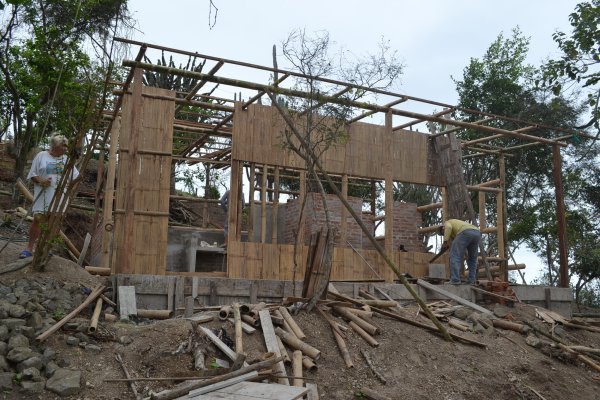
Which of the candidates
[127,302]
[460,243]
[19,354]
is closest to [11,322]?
[19,354]

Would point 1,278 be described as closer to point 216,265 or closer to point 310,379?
point 310,379

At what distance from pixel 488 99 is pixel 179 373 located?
21.0 meters

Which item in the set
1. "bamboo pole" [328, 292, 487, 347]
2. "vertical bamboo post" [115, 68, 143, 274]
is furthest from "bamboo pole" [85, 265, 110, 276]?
"bamboo pole" [328, 292, 487, 347]

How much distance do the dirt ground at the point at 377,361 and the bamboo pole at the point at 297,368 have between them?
0.24m

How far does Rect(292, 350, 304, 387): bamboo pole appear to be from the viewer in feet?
24.7

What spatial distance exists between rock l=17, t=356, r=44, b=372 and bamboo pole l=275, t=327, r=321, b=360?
9.92 ft

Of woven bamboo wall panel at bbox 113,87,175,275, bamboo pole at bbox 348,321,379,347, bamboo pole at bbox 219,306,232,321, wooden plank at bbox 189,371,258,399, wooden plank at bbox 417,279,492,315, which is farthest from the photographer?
wooden plank at bbox 417,279,492,315

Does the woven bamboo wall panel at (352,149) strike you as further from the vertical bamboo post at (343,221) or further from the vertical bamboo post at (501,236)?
the vertical bamboo post at (501,236)

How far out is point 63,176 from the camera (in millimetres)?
9031

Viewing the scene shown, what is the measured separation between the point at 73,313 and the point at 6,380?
1713 millimetres

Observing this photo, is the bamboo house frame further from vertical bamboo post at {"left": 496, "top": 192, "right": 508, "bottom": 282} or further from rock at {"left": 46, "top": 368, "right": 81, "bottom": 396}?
rock at {"left": 46, "top": 368, "right": 81, "bottom": 396}

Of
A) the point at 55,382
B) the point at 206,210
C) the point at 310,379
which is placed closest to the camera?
the point at 55,382

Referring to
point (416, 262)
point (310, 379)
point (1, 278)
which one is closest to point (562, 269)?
point (416, 262)

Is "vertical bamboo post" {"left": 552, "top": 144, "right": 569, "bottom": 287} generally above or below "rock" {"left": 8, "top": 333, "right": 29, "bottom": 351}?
above
